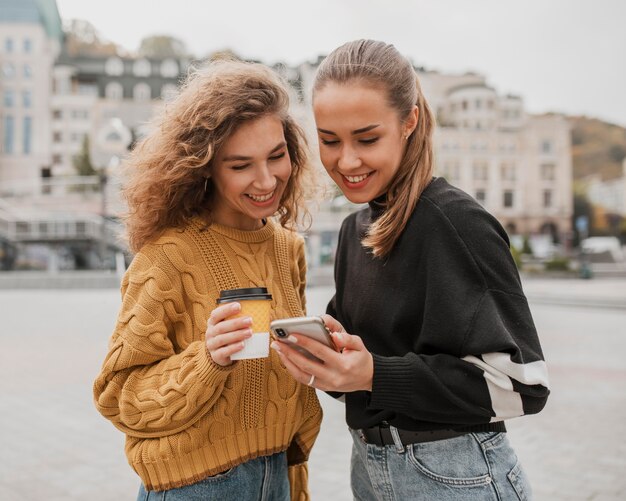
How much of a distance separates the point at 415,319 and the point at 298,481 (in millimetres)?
807

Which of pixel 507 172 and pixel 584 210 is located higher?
pixel 507 172

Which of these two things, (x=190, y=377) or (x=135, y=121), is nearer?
(x=190, y=377)

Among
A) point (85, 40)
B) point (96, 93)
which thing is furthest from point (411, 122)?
point (85, 40)

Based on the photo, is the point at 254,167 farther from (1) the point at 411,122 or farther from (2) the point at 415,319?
(2) the point at 415,319

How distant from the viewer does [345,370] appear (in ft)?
5.01

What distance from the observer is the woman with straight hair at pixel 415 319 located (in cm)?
160

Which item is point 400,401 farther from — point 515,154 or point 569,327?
point 515,154

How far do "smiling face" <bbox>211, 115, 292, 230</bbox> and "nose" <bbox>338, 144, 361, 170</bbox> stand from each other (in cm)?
24

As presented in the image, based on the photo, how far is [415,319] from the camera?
5.73 ft

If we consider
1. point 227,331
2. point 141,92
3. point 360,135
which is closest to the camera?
point 227,331

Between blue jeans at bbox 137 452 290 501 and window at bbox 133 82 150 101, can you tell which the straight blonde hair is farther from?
window at bbox 133 82 150 101

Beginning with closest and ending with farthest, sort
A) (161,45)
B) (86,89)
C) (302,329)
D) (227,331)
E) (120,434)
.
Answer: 1. (302,329)
2. (227,331)
3. (120,434)
4. (86,89)
5. (161,45)

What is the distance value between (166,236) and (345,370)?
0.73 metres

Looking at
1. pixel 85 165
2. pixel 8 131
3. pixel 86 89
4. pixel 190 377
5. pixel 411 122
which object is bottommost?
pixel 190 377
